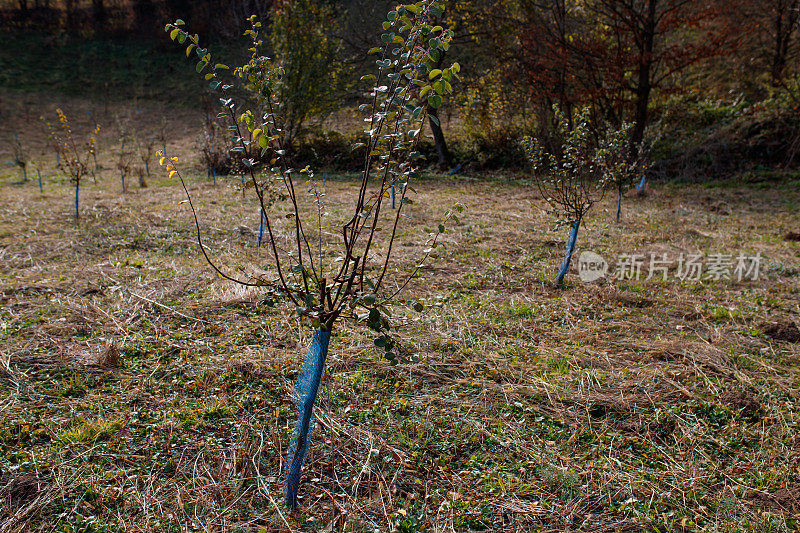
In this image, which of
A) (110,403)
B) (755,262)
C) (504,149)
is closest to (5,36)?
(504,149)

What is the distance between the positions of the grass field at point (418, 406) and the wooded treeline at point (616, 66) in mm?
8452

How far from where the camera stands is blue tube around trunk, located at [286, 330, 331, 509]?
216 cm

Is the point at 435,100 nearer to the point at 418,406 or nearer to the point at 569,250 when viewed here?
the point at 418,406

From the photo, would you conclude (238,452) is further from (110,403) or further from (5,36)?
(5,36)

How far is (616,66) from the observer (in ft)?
40.7

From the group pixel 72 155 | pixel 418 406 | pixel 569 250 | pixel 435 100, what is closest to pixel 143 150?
pixel 72 155

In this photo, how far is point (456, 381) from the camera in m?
3.51

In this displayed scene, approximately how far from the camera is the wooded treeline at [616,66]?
488 inches

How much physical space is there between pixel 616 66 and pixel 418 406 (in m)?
12.3

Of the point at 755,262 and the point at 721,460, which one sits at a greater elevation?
the point at 755,262

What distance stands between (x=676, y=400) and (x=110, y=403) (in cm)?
375

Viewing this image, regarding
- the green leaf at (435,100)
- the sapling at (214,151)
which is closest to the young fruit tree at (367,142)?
the green leaf at (435,100)

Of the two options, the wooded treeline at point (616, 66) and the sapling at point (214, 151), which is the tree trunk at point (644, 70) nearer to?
the wooded treeline at point (616, 66)

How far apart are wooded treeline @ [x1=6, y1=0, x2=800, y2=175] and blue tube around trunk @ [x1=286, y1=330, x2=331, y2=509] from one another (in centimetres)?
1131
